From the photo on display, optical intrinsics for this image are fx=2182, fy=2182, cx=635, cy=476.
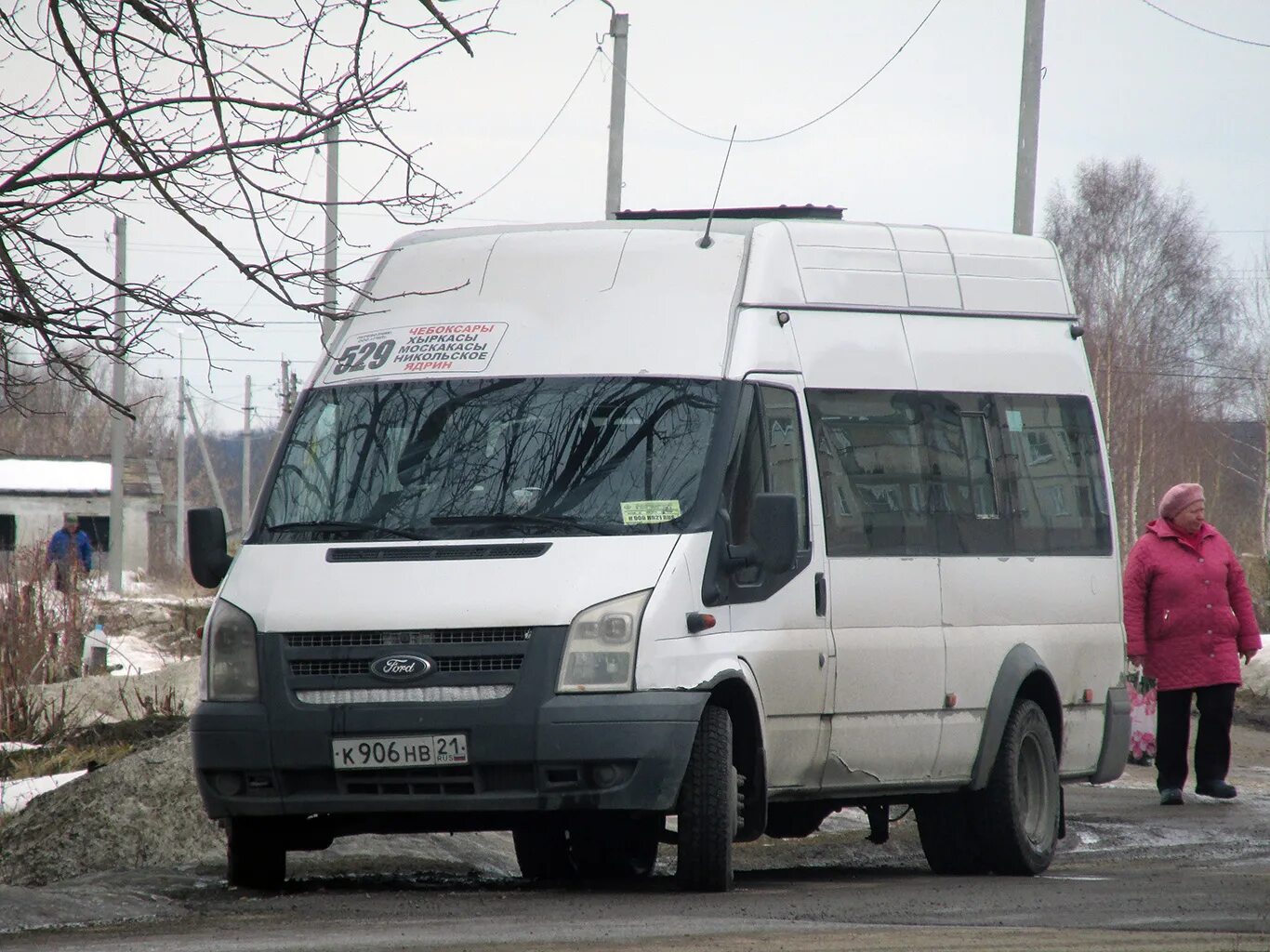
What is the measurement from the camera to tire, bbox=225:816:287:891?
809 centimetres

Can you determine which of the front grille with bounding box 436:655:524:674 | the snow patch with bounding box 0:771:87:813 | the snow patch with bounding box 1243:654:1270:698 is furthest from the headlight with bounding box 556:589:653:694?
the snow patch with bounding box 1243:654:1270:698

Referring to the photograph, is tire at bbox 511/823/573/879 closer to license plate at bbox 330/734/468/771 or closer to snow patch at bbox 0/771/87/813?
license plate at bbox 330/734/468/771

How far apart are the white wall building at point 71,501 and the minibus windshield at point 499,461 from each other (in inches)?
2191

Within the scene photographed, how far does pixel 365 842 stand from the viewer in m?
9.56

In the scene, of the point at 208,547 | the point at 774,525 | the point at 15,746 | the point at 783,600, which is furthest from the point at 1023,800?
the point at 15,746

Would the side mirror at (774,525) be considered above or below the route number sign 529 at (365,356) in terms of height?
below

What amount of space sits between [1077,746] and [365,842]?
3.33 metres

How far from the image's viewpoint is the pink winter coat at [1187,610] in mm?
13016

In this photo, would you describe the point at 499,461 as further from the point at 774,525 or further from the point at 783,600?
the point at 783,600

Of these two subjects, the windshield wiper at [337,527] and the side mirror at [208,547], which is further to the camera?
the side mirror at [208,547]

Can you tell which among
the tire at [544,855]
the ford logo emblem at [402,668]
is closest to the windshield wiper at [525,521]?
the ford logo emblem at [402,668]

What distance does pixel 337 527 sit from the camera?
802 cm

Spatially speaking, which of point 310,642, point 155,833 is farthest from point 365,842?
point 310,642

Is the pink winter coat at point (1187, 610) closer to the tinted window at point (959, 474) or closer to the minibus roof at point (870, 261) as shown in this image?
the tinted window at point (959, 474)
